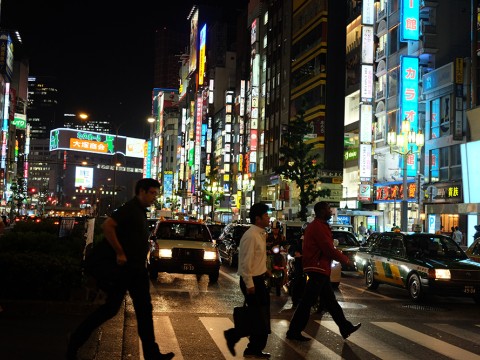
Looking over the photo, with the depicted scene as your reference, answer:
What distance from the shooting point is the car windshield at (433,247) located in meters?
15.8

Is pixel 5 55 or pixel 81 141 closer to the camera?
pixel 81 141

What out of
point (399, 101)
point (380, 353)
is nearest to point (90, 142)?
point (399, 101)

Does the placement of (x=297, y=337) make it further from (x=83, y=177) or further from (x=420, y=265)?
(x=83, y=177)

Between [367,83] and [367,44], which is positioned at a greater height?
[367,44]

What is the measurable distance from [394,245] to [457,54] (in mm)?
28450

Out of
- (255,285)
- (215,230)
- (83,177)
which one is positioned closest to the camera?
(255,285)

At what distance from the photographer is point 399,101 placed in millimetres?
40094

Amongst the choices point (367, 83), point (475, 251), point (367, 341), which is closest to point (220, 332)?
point (367, 341)

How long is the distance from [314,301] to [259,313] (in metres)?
1.71

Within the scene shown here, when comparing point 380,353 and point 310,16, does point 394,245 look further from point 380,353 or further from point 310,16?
point 310,16

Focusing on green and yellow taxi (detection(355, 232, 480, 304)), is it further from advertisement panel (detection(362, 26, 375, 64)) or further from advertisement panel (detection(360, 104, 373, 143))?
advertisement panel (detection(362, 26, 375, 64))

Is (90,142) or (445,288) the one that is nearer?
(445,288)

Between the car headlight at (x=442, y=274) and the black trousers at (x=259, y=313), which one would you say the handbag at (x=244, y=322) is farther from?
the car headlight at (x=442, y=274)

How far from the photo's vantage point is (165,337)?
368 inches
